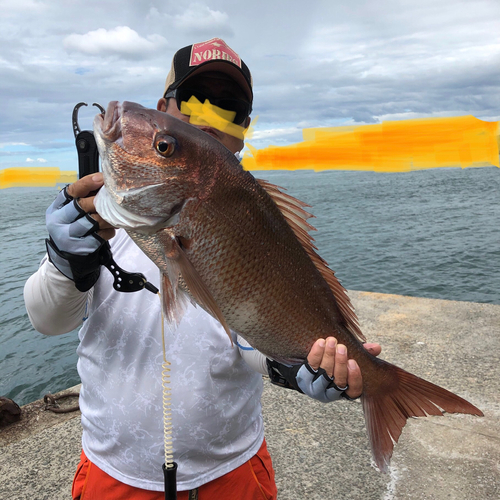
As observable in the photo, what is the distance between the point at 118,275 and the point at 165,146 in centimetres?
49

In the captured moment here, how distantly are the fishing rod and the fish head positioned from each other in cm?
14

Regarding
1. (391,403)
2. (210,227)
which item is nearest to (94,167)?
(210,227)

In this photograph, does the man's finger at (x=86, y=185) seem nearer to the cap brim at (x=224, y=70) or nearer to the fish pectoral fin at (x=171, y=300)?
the fish pectoral fin at (x=171, y=300)

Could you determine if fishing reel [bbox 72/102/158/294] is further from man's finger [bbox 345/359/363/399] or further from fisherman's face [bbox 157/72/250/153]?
man's finger [bbox 345/359/363/399]

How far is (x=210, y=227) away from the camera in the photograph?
1.26 meters

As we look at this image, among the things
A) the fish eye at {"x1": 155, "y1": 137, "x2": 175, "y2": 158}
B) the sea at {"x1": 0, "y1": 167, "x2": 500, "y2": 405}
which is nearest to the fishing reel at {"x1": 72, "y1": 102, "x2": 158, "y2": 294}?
the fish eye at {"x1": 155, "y1": 137, "x2": 175, "y2": 158}

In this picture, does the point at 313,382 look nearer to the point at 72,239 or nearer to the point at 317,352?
the point at 317,352

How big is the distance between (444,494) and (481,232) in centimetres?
1620

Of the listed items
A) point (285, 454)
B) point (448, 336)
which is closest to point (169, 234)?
point (285, 454)

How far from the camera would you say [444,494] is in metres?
Answer: 2.54

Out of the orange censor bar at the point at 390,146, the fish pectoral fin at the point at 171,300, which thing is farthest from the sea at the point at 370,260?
the fish pectoral fin at the point at 171,300

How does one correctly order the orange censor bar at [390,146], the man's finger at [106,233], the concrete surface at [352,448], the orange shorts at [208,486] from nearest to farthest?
the man's finger at [106,233] → the orange shorts at [208,486] → the concrete surface at [352,448] → the orange censor bar at [390,146]

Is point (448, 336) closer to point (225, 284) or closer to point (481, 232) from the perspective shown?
point (225, 284)

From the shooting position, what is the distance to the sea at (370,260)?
771cm
